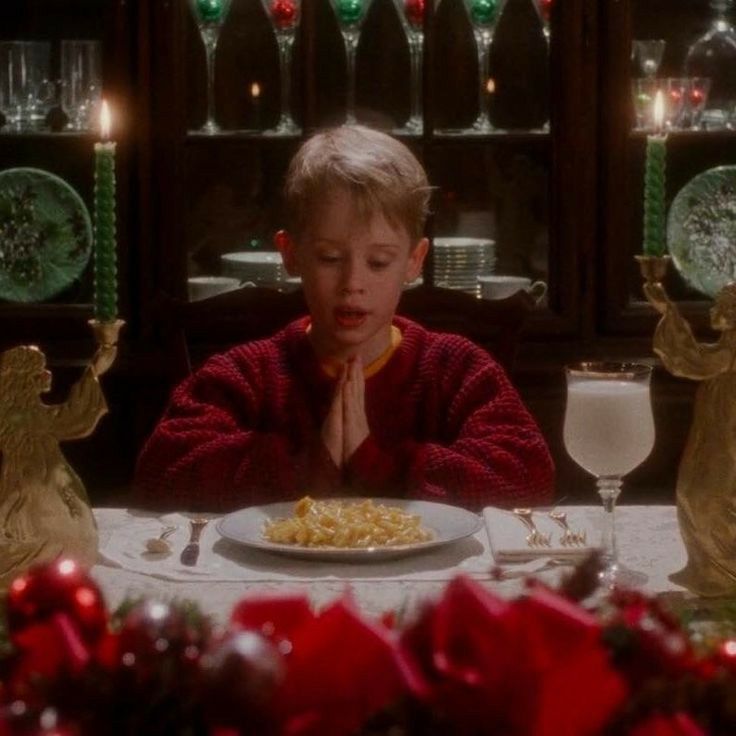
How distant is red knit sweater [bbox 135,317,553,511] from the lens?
1.75m

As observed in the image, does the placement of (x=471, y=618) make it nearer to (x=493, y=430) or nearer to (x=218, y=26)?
(x=493, y=430)

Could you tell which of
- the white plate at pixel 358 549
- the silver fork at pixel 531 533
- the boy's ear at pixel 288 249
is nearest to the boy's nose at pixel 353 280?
the boy's ear at pixel 288 249

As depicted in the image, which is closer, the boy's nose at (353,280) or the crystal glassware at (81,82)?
the boy's nose at (353,280)

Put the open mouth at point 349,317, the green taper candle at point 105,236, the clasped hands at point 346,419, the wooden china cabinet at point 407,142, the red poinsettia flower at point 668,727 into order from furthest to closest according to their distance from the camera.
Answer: the wooden china cabinet at point 407,142
the open mouth at point 349,317
the clasped hands at point 346,419
the green taper candle at point 105,236
the red poinsettia flower at point 668,727

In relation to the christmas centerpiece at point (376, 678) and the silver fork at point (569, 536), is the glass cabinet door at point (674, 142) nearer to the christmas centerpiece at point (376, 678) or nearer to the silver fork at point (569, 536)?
the silver fork at point (569, 536)

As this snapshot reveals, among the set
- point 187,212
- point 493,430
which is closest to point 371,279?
point 493,430

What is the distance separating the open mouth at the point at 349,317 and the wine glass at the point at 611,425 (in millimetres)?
636

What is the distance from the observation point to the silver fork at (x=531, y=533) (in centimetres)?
137

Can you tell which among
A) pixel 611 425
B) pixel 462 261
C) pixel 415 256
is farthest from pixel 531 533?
pixel 462 261

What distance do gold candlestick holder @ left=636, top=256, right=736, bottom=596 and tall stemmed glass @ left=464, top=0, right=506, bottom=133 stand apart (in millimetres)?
1572

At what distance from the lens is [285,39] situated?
2.72m

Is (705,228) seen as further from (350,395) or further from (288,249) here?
(350,395)

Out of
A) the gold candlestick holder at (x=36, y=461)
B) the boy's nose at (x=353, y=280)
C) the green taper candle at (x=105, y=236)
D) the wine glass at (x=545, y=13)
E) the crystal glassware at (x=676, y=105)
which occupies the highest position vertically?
the wine glass at (x=545, y=13)

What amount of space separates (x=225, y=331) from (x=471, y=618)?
1751 mm
